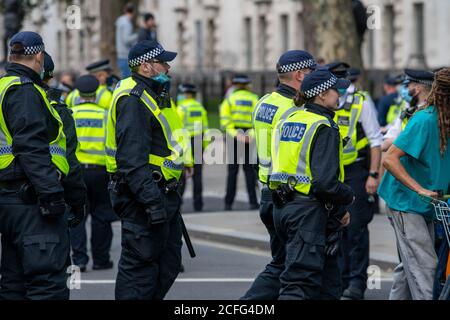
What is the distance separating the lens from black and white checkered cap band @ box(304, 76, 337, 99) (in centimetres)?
855

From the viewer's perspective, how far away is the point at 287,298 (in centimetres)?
844

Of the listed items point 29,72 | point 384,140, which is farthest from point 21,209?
point 384,140

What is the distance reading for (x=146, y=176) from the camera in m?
8.78

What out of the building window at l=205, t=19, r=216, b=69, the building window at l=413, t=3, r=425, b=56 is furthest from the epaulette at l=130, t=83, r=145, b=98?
the building window at l=205, t=19, r=216, b=69

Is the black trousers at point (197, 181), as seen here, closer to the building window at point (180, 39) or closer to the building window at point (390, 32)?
the building window at point (390, 32)

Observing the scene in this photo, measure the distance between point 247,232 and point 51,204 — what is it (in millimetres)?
7633

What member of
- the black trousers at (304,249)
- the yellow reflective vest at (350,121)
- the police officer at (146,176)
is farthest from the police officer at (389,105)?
the black trousers at (304,249)

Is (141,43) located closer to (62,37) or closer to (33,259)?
(33,259)

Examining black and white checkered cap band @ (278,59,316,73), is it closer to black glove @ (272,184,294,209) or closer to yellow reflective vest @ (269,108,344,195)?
yellow reflective vest @ (269,108,344,195)

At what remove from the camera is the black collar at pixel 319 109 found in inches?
336

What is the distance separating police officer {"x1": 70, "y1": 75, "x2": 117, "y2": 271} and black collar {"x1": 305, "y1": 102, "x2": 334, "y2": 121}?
492 centimetres

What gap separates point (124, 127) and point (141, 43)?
78cm

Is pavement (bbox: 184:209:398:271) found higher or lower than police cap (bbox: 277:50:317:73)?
lower

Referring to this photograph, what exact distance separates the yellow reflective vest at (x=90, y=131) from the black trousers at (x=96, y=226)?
0.15 m
